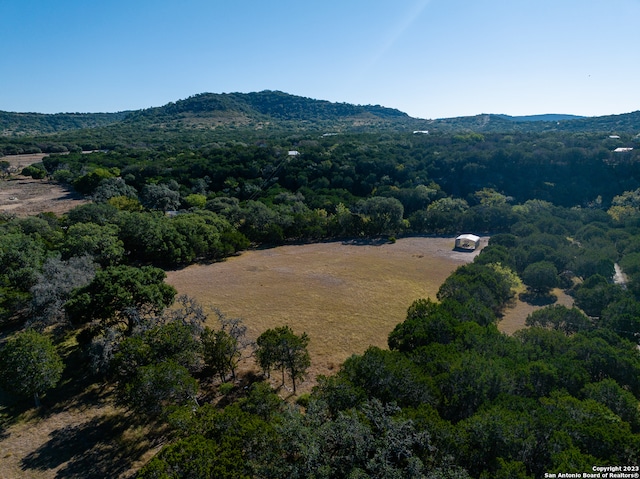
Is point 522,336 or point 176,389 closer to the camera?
point 176,389

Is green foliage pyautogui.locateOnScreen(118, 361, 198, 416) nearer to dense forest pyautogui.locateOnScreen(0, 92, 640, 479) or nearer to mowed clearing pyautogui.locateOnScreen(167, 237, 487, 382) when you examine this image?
dense forest pyautogui.locateOnScreen(0, 92, 640, 479)

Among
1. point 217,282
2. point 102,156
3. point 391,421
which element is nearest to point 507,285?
point 391,421

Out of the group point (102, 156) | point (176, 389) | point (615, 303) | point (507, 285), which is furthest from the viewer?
point (102, 156)

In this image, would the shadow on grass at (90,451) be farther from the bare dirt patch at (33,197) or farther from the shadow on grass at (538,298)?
the bare dirt patch at (33,197)

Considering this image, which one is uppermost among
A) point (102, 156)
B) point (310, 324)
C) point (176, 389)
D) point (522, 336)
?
point (102, 156)

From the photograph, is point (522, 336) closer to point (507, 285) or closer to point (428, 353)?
point (428, 353)

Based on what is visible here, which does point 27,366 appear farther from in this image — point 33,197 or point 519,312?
point 33,197

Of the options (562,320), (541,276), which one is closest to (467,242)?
(541,276)

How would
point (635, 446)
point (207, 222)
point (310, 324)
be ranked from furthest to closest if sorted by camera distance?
point (207, 222), point (310, 324), point (635, 446)
